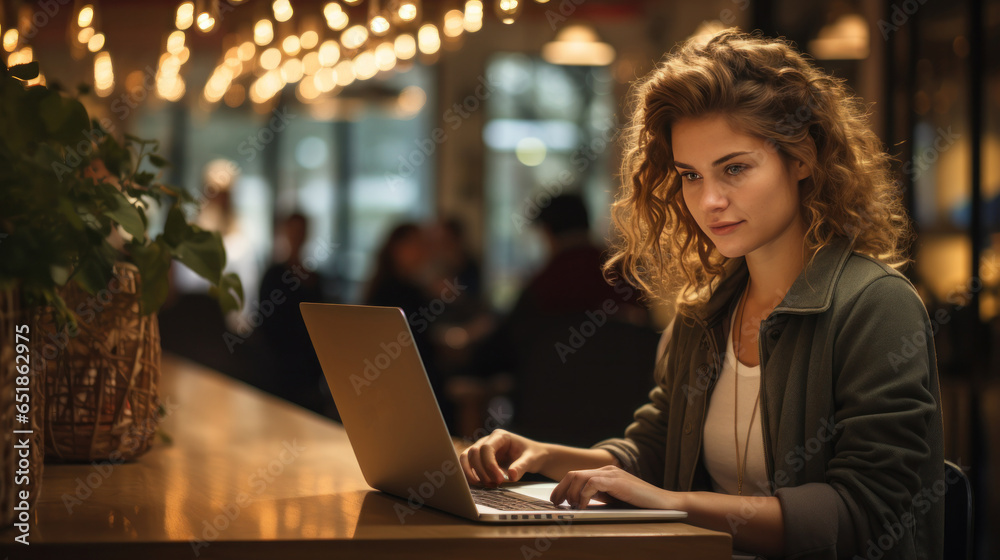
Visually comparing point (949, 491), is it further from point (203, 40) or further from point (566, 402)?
point (203, 40)

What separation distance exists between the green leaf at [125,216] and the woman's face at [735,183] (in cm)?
A: 78

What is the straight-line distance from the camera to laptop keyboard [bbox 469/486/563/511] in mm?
1159

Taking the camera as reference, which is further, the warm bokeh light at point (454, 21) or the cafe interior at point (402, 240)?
the warm bokeh light at point (454, 21)

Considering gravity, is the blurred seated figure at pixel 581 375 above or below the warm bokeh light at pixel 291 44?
below

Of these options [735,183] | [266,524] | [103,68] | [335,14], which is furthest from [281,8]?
[266,524]

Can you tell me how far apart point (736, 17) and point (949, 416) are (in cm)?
360

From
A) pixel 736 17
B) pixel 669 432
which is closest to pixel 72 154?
pixel 669 432

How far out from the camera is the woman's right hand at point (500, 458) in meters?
1.32

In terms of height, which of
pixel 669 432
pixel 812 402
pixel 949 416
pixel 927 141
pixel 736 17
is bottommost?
pixel 949 416

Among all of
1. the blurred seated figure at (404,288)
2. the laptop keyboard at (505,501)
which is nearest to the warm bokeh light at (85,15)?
the laptop keyboard at (505,501)

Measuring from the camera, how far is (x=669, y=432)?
60.3 inches

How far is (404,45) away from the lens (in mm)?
4344

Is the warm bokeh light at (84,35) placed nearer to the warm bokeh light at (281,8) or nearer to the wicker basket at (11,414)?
the warm bokeh light at (281,8)

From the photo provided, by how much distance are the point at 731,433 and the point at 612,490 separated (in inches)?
15.1
